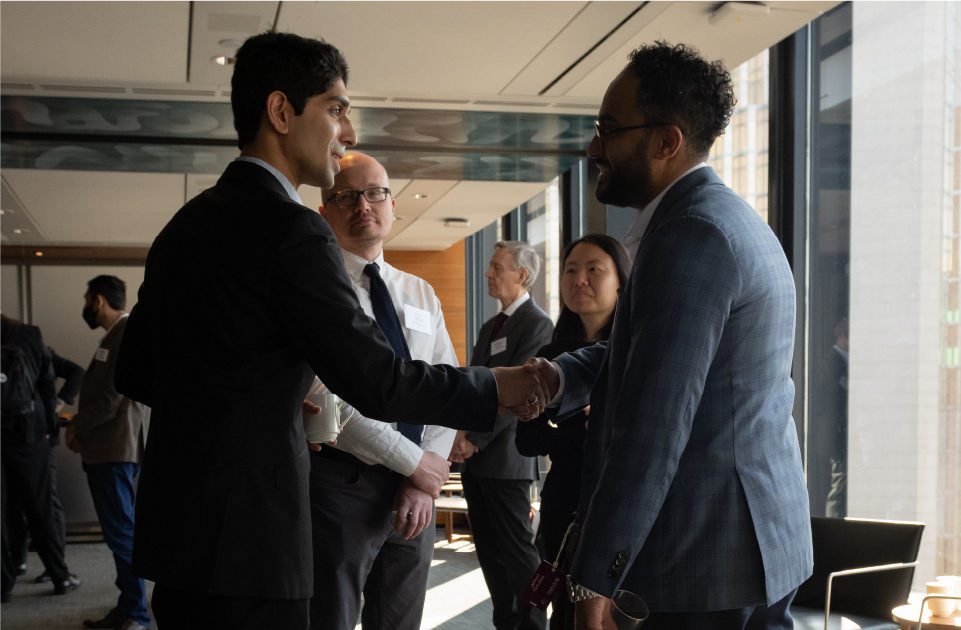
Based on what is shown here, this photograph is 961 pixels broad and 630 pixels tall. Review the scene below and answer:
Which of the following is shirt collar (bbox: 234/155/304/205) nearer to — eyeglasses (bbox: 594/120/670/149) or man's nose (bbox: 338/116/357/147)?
man's nose (bbox: 338/116/357/147)

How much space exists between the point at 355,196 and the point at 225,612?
4.61 ft

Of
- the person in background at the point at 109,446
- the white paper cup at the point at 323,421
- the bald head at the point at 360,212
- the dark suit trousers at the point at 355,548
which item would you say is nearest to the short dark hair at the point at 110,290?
the person in background at the point at 109,446

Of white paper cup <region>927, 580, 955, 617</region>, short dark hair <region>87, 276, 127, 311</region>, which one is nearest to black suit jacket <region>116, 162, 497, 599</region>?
white paper cup <region>927, 580, 955, 617</region>

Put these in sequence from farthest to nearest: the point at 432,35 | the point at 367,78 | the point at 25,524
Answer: the point at 25,524 < the point at 367,78 < the point at 432,35

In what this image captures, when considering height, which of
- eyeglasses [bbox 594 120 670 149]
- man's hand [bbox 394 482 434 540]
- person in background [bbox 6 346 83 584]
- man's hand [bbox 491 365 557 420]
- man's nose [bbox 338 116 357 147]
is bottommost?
person in background [bbox 6 346 83 584]

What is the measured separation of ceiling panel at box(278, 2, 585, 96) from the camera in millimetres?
3053

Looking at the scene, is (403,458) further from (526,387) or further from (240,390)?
(240,390)

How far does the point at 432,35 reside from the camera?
3.30 meters

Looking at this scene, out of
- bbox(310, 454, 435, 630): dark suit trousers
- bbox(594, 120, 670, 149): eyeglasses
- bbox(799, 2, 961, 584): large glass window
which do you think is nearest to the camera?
bbox(594, 120, 670, 149): eyeglasses

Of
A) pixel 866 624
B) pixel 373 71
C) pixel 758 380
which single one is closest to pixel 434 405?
pixel 758 380

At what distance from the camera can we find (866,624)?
3.00m

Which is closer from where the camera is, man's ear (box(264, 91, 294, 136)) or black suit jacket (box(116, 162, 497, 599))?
black suit jacket (box(116, 162, 497, 599))

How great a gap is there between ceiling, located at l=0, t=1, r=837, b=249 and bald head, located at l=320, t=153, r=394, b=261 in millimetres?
861

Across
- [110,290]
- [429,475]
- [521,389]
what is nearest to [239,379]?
[521,389]
